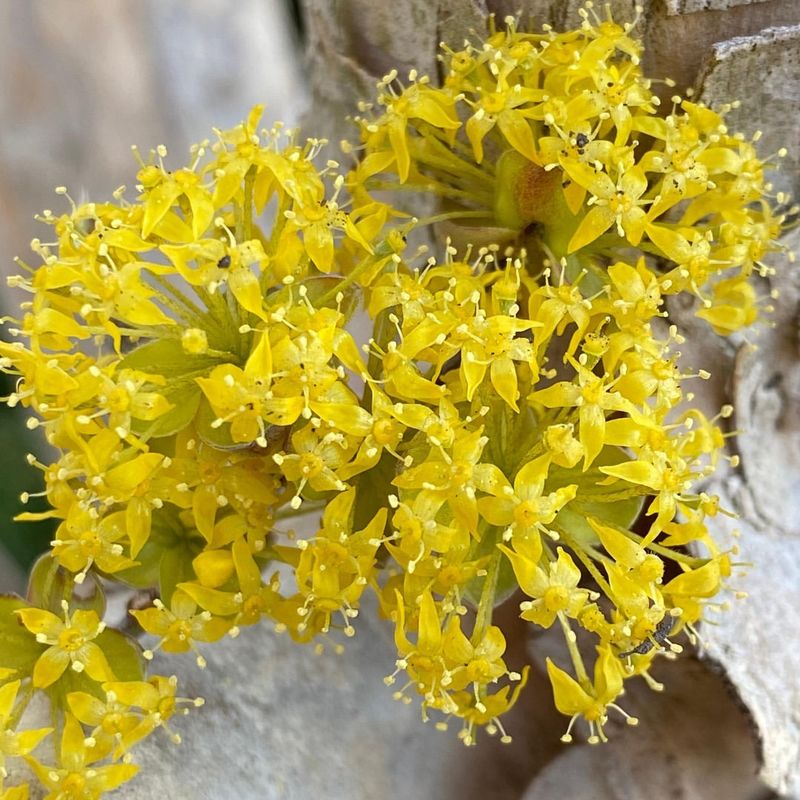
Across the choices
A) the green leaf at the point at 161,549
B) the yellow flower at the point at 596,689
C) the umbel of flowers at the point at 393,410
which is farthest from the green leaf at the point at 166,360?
the yellow flower at the point at 596,689

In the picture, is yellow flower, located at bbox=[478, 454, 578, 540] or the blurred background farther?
the blurred background

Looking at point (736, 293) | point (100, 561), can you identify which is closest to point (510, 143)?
point (736, 293)

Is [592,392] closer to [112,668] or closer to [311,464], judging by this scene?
[311,464]

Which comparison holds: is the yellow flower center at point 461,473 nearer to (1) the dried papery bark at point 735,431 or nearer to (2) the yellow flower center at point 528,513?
(2) the yellow flower center at point 528,513

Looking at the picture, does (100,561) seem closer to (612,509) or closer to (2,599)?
(2,599)

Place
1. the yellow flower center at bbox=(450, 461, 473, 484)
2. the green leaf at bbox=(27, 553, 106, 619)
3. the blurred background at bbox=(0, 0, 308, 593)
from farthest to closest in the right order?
the blurred background at bbox=(0, 0, 308, 593) < the green leaf at bbox=(27, 553, 106, 619) < the yellow flower center at bbox=(450, 461, 473, 484)

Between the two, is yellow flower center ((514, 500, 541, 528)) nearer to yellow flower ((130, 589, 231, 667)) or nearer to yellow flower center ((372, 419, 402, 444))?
yellow flower center ((372, 419, 402, 444))

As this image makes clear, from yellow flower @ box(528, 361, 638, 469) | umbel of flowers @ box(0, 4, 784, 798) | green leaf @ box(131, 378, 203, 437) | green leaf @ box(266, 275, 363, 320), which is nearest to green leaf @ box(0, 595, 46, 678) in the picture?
umbel of flowers @ box(0, 4, 784, 798)
